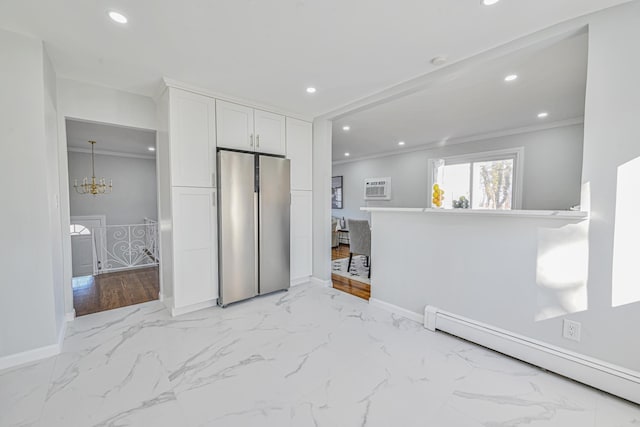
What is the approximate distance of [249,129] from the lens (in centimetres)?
326

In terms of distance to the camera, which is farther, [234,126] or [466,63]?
[234,126]

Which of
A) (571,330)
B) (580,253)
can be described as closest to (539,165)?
(580,253)

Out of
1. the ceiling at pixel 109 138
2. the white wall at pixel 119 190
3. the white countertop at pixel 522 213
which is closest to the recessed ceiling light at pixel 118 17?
the ceiling at pixel 109 138

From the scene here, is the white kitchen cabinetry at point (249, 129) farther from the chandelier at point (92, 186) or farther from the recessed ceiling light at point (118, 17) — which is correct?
the chandelier at point (92, 186)

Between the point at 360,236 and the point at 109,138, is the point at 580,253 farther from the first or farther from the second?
the point at 109,138

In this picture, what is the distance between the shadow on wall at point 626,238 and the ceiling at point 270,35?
3.55 feet

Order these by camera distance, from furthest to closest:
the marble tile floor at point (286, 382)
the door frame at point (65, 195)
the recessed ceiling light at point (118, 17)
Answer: the door frame at point (65, 195), the recessed ceiling light at point (118, 17), the marble tile floor at point (286, 382)

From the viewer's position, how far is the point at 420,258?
268cm

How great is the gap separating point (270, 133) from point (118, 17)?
1.83m

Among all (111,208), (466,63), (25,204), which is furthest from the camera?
(111,208)

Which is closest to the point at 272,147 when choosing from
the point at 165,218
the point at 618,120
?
the point at 165,218

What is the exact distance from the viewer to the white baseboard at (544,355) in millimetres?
1607

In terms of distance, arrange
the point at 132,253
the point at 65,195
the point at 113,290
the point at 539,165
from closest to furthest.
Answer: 1. the point at 65,195
2. the point at 113,290
3. the point at 539,165
4. the point at 132,253

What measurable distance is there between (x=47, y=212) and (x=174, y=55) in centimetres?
161
